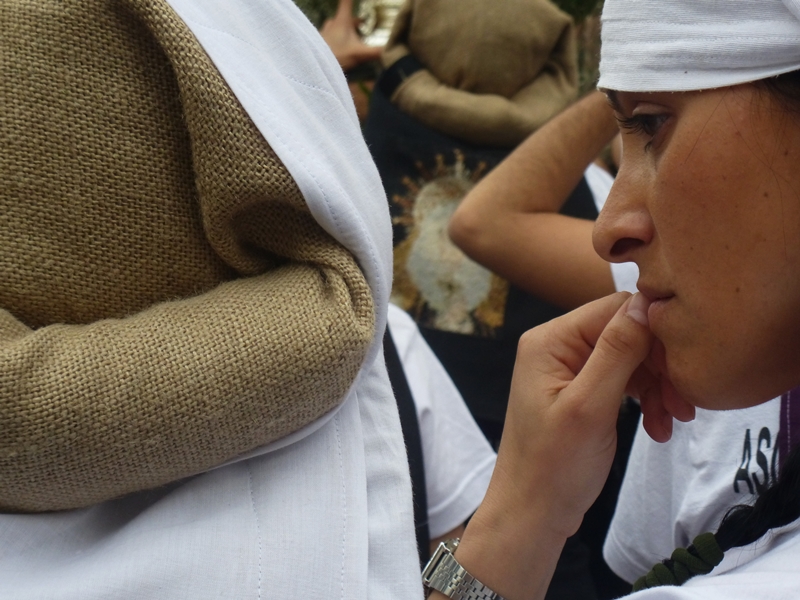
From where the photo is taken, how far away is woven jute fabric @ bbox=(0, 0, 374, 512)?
0.76 meters

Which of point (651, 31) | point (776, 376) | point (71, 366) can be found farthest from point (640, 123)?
point (71, 366)

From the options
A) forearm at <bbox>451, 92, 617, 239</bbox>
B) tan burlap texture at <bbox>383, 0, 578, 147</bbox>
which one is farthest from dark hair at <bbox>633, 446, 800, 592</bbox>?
tan burlap texture at <bbox>383, 0, 578, 147</bbox>

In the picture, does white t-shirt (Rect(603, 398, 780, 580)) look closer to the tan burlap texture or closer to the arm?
the arm

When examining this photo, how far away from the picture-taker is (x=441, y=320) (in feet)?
6.40

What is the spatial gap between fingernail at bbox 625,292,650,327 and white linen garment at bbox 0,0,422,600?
0.31m

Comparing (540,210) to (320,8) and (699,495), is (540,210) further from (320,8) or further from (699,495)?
(320,8)

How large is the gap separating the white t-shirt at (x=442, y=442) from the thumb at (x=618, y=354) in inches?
13.9

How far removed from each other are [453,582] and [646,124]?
64 cm

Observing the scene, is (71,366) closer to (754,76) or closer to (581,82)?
(754,76)

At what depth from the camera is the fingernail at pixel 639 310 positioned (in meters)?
0.96

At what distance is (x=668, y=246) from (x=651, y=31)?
24 cm

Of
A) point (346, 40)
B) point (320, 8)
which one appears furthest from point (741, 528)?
point (320, 8)

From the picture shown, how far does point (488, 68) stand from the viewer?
2041mm

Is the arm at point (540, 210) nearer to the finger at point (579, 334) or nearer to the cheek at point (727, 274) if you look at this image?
the finger at point (579, 334)
